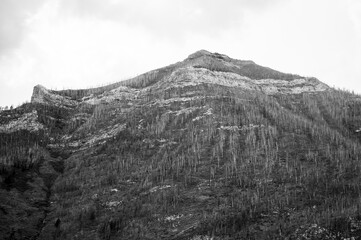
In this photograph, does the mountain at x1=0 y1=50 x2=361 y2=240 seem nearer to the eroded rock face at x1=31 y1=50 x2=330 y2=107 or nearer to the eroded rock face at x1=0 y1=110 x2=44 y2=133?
the eroded rock face at x1=0 y1=110 x2=44 y2=133

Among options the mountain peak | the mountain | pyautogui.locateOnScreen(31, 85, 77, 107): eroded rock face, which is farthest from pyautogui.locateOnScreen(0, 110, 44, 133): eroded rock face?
the mountain peak

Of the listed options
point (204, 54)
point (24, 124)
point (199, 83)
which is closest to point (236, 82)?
point (199, 83)

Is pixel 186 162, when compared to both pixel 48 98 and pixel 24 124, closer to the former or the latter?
pixel 24 124

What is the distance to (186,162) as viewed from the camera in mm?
48219

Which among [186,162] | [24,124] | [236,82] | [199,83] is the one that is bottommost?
[186,162]

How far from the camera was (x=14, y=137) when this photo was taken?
59.9 meters

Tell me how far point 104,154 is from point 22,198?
603 inches

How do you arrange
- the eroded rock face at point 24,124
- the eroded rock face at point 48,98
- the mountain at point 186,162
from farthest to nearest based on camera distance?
Answer: the eroded rock face at point 48,98 → the eroded rock face at point 24,124 → the mountain at point 186,162

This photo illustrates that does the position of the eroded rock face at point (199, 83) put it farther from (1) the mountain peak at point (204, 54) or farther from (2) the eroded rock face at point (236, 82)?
(1) the mountain peak at point (204, 54)

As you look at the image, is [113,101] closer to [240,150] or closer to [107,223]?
[240,150]

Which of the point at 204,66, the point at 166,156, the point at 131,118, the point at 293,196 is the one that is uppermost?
the point at 204,66

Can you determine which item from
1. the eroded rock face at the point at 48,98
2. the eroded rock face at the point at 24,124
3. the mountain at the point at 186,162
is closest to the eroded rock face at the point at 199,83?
the eroded rock face at the point at 48,98

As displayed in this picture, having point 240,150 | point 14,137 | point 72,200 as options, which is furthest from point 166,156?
point 14,137

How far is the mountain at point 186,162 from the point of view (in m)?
34.2
